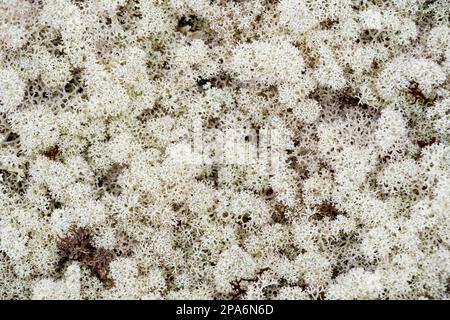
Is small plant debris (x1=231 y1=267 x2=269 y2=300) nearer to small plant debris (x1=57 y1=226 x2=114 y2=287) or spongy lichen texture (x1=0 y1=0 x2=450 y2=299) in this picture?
spongy lichen texture (x1=0 y1=0 x2=450 y2=299)

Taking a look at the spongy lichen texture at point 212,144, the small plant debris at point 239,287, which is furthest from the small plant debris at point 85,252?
the small plant debris at point 239,287

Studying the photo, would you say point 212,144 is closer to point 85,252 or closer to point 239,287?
point 239,287

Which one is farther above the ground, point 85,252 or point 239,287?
point 85,252

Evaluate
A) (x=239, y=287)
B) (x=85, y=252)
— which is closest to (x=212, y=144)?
(x=239, y=287)

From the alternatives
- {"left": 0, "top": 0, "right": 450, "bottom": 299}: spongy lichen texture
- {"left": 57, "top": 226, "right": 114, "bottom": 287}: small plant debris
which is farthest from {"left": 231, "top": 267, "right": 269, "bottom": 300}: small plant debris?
{"left": 57, "top": 226, "right": 114, "bottom": 287}: small plant debris

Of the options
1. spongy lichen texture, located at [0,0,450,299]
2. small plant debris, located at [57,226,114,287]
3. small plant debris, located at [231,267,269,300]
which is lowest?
small plant debris, located at [231,267,269,300]

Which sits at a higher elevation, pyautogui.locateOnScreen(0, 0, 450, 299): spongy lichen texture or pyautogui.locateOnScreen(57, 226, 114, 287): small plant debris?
pyautogui.locateOnScreen(0, 0, 450, 299): spongy lichen texture

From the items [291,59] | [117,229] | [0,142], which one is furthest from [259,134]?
[0,142]
